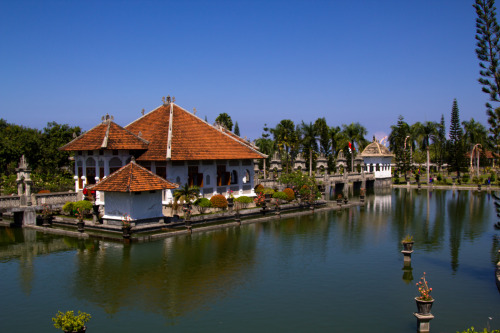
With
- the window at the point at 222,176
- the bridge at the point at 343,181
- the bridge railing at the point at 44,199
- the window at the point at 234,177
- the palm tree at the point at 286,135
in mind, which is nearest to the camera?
the bridge railing at the point at 44,199

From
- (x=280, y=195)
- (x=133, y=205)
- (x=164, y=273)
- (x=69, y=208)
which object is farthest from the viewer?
(x=280, y=195)

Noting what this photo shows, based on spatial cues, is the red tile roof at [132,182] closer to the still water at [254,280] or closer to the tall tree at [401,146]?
the still water at [254,280]

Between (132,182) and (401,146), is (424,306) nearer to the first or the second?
(132,182)

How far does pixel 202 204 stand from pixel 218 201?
1526 millimetres

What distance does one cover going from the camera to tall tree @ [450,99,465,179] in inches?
2628

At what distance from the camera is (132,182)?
2675 centimetres

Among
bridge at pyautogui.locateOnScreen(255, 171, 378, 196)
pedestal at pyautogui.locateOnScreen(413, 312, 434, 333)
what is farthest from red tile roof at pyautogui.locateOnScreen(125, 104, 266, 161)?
pedestal at pyautogui.locateOnScreen(413, 312, 434, 333)

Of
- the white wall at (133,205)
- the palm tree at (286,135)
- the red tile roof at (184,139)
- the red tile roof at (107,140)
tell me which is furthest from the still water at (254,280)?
the palm tree at (286,135)

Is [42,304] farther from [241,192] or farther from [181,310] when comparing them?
[241,192]

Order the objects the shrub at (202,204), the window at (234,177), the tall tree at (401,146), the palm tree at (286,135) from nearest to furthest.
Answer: the shrub at (202,204) → the window at (234,177) → the palm tree at (286,135) → the tall tree at (401,146)

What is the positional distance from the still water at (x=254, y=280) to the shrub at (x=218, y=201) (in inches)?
188

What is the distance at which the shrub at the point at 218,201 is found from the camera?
3369 centimetres

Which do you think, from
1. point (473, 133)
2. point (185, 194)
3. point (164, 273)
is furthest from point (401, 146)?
point (164, 273)

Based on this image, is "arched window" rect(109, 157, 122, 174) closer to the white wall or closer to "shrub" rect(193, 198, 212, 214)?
the white wall
